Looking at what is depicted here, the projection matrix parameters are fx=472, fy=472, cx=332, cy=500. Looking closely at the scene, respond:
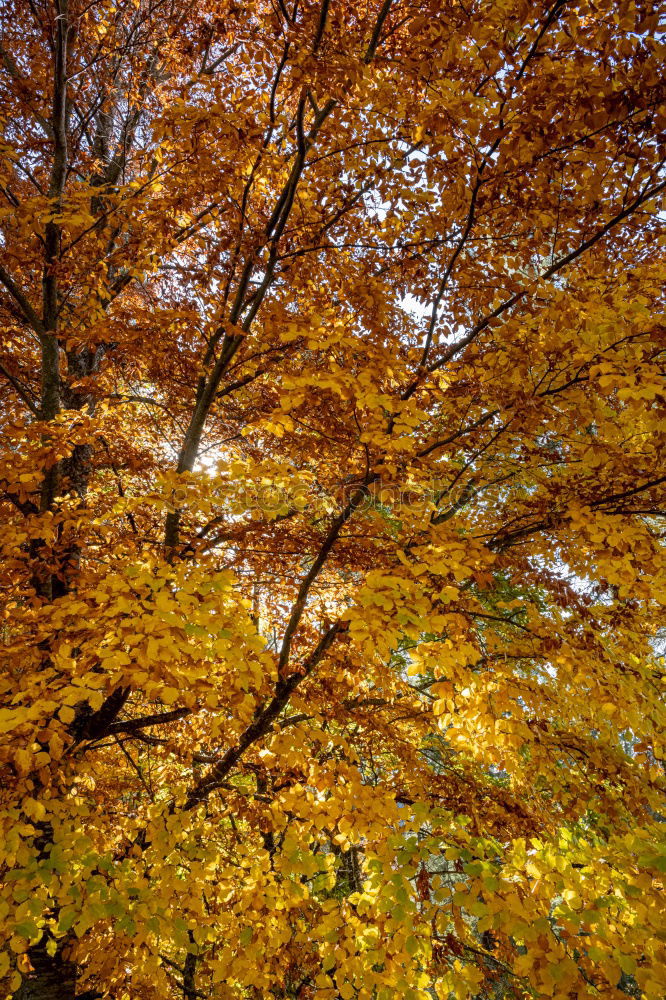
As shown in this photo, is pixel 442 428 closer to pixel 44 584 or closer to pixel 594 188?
pixel 594 188

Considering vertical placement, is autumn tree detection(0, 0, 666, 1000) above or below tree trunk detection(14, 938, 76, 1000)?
above

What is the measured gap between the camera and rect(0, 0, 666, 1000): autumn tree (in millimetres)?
2498

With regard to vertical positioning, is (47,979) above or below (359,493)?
below

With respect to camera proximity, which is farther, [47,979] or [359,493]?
[47,979]

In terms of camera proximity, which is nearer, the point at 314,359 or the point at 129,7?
the point at 314,359

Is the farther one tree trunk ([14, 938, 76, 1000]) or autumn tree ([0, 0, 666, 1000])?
tree trunk ([14, 938, 76, 1000])

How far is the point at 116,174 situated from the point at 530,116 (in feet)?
17.5

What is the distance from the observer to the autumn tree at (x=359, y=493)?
8.20 ft

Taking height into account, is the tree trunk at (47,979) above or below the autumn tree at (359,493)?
below

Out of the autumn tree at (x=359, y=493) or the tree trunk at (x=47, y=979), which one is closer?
the autumn tree at (x=359, y=493)

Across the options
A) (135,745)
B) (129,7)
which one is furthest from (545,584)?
(129,7)

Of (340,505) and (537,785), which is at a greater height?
(340,505)

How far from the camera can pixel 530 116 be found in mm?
2658

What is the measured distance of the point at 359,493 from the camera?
11.5 ft
